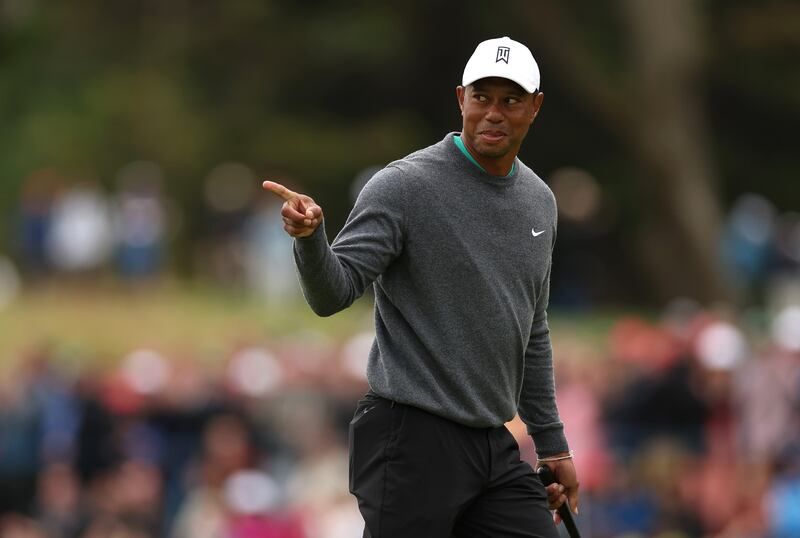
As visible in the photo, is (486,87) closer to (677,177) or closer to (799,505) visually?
(799,505)

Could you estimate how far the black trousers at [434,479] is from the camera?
504 centimetres

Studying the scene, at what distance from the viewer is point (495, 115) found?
5098 millimetres

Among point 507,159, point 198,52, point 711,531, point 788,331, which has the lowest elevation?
point 711,531

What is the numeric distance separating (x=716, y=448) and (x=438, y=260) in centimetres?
775

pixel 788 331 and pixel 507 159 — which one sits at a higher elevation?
pixel 507 159

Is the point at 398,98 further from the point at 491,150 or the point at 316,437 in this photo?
the point at 491,150

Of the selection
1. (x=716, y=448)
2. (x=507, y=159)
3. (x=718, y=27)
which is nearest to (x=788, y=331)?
(x=716, y=448)

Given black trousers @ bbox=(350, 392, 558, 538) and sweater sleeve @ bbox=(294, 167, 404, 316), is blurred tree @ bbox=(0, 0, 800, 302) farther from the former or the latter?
sweater sleeve @ bbox=(294, 167, 404, 316)

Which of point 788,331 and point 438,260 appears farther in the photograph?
point 788,331

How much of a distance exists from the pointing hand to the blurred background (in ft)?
20.8

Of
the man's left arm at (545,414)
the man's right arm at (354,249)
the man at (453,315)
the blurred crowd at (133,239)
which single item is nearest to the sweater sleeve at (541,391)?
the man's left arm at (545,414)

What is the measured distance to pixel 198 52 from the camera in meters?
33.0

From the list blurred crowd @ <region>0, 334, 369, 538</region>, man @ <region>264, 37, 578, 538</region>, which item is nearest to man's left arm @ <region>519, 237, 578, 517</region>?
man @ <region>264, 37, 578, 538</region>

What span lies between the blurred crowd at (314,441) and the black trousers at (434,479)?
551 centimetres
